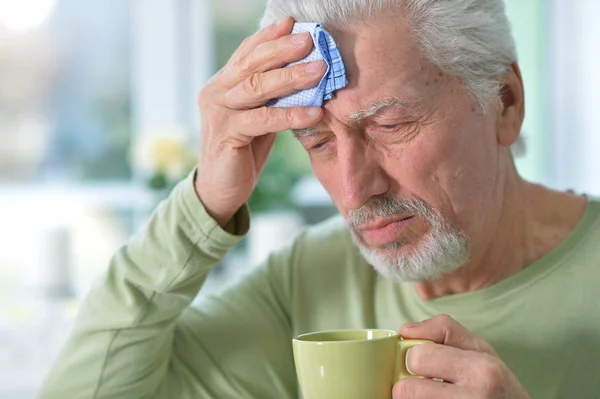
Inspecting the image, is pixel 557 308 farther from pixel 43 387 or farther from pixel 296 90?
pixel 43 387

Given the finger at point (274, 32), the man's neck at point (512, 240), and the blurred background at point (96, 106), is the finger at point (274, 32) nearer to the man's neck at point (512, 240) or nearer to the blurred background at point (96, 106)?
the man's neck at point (512, 240)

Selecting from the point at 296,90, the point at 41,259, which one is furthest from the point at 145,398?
the point at 41,259

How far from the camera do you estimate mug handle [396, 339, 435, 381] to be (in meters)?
0.90

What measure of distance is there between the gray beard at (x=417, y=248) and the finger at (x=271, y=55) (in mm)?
226

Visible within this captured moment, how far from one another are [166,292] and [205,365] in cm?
15

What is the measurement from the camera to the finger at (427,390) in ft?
2.89

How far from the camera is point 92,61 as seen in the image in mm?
3084

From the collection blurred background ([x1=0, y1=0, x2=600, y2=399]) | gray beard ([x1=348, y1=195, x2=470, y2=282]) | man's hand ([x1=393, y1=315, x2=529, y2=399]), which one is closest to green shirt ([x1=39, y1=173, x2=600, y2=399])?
gray beard ([x1=348, y1=195, x2=470, y2=282])

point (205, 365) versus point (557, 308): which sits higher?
point (557, 308)

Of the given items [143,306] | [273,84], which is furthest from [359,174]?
[143,306]

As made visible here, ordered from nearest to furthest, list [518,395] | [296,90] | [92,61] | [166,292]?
[518,395] → [296,90] → [166,292] → [92,61]

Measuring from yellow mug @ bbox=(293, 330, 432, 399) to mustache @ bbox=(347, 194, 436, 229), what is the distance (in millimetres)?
262

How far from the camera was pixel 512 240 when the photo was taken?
1.31 m

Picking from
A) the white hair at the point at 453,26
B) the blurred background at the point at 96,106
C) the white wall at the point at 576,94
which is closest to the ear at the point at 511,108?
the white hair at the point at 453,26
